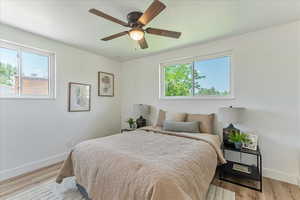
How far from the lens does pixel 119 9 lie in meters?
1.89

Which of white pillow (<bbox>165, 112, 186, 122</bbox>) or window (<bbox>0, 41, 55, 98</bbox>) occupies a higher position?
window (<bbox>0, 41, 55, 98</bbox>)

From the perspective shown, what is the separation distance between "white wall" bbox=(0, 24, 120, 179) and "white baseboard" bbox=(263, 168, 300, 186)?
11.6ft

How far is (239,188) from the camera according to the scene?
2.09 metres

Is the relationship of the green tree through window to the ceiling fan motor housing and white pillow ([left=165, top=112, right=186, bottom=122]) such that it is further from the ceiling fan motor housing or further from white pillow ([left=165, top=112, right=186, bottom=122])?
the ceiling fan motor housing

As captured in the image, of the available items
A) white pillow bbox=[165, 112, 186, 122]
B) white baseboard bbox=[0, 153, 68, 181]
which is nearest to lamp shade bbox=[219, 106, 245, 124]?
white pillow bbox=[165, 112, 186, 122]

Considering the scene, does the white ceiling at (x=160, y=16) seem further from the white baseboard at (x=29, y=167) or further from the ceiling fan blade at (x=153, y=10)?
the white baseboard at (x=29, y=167)

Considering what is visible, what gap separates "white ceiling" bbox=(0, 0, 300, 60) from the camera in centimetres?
179

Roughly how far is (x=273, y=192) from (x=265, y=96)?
1.40 m

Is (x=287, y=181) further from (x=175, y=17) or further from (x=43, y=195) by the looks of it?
(x=43, y=195)

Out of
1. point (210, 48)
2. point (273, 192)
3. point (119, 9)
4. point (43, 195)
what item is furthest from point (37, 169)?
point (210, 48)

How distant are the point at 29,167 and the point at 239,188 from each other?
3470 millimetres

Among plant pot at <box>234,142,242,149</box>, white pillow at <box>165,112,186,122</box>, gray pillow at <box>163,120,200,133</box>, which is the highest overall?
white pillow at <box>165,112,186,122</box>

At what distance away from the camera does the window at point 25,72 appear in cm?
238

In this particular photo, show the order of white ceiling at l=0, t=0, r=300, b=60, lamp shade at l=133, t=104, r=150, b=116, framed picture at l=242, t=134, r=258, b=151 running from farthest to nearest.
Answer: lamp shade at l=133, t=104, r=150, b=116 < framed picture at l=242, t=134, r=258, b=151 < white ceiling at l=0, t=0, r=300, b=60
